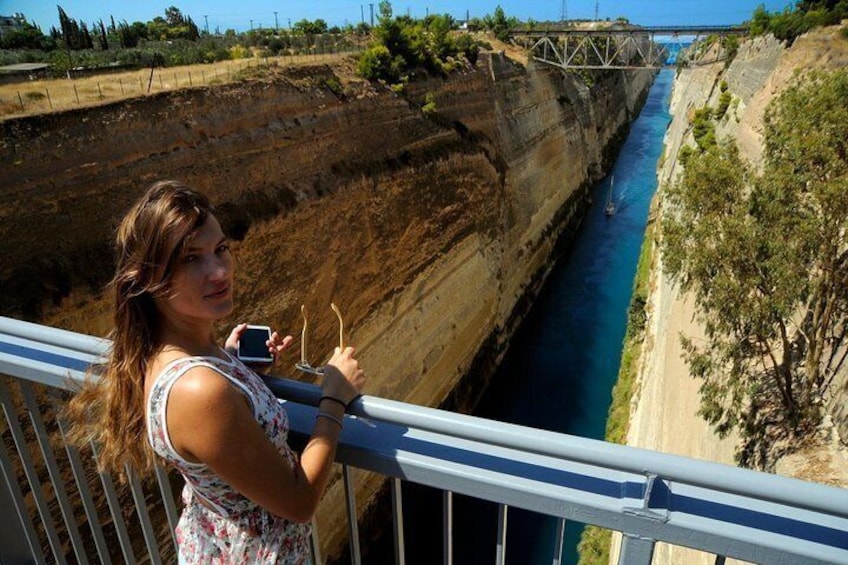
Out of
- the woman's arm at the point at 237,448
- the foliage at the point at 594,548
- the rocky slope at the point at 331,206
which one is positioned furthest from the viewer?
the foliage at the point at 594,548

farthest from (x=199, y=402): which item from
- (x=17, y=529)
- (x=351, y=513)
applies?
(x=17, y=529)

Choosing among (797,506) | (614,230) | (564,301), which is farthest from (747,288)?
(614,230)

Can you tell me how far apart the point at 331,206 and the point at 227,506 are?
11.0m

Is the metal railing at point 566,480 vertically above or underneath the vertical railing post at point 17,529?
above

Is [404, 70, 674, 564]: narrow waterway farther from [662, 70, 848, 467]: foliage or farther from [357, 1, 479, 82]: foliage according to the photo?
[357, 1, 479, 82]: foliage

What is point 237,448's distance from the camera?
1.30 meters

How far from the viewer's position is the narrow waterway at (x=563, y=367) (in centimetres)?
1232

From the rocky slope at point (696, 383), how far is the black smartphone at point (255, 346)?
5679mm

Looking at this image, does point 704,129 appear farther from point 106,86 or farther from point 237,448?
point 237,448

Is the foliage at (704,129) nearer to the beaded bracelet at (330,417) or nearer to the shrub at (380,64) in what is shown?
the shrub at (380,64)

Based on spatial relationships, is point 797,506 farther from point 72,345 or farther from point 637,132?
point 637,132

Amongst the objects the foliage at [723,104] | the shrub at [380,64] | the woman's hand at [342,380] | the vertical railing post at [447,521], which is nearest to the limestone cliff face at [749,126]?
the foliage at [723,104]

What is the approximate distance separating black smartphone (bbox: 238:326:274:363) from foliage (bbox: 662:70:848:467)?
6397 mm

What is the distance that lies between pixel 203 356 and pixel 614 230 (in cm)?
2936
